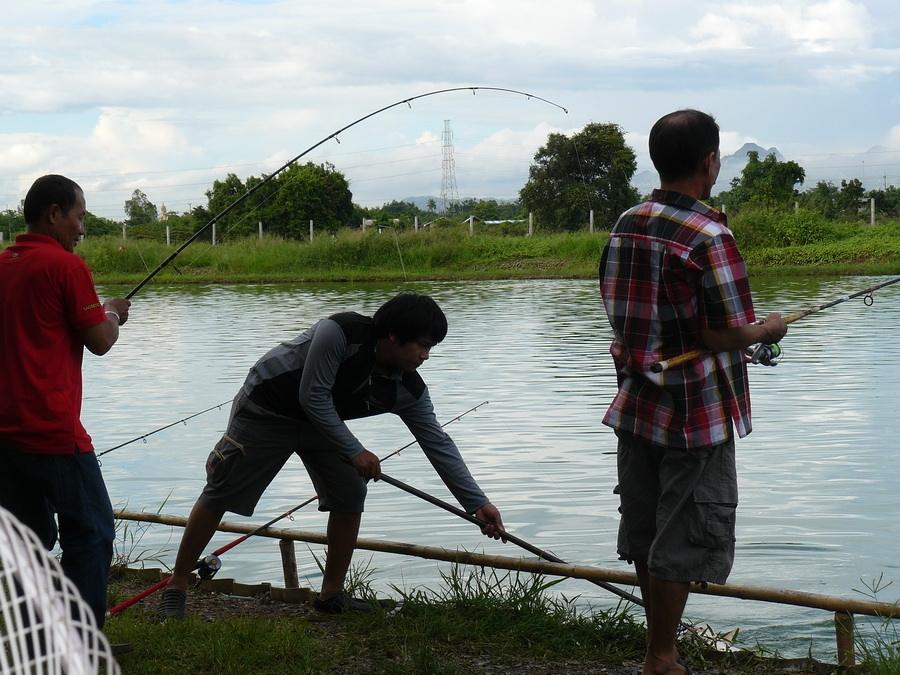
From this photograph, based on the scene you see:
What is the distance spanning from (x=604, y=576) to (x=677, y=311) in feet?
3.99

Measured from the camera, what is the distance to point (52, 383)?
3305 millimetres

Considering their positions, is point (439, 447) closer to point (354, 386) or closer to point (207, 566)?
point (354, 386)

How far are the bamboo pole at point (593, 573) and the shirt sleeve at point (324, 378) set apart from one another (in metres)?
0.72

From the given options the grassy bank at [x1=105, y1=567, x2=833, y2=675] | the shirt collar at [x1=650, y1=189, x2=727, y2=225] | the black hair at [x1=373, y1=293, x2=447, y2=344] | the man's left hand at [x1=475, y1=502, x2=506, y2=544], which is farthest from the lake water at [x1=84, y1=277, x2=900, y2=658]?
the shirt collar at [x1=650, y1=189, x2=727, y2=225]

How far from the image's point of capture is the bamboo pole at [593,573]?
12.1 ft

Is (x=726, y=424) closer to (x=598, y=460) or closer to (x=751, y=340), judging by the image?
(x=751, y=340)

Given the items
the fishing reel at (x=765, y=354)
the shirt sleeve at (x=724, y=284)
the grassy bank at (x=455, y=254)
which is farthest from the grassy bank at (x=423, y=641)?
the grassy bank at (x=455, y=254)

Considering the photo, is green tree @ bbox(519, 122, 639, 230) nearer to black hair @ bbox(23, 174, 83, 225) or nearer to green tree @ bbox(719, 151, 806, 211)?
green tree @ bbox(719, 151, 806, 211)

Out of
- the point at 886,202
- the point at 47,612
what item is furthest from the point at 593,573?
the point at 886,202

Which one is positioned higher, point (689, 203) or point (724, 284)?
point (689, 203)

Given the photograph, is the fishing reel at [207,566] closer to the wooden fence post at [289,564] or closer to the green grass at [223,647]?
the green grass at [223,647]

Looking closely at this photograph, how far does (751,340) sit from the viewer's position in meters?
3.13

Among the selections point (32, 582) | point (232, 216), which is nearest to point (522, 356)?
point (32, 582)

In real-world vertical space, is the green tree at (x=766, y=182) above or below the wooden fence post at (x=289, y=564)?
above
